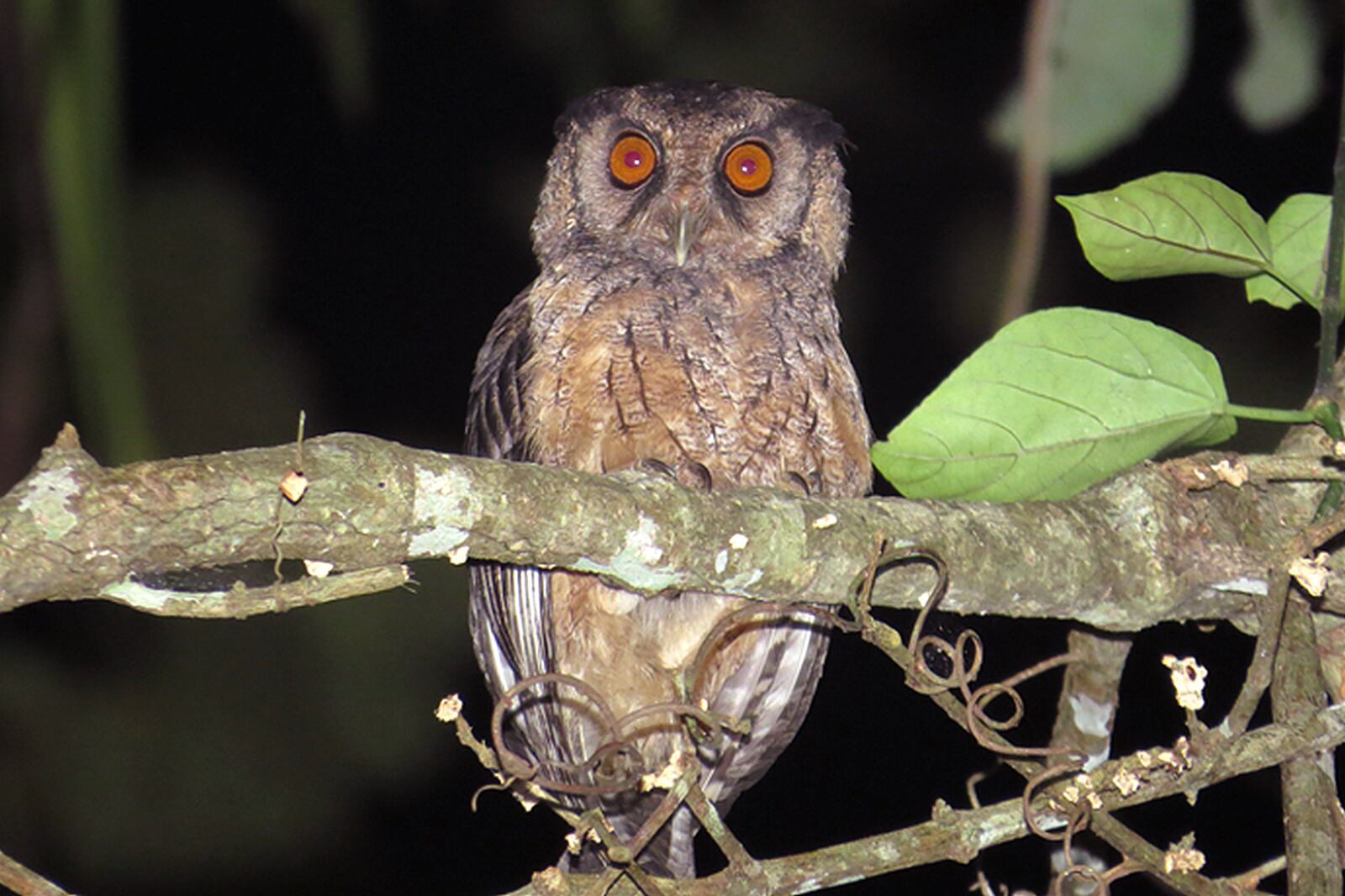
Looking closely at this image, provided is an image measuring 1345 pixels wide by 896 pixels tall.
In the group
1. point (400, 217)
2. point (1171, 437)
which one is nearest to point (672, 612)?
point (1171, 437)

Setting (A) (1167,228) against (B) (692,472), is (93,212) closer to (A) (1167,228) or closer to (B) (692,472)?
(B) (692,472)

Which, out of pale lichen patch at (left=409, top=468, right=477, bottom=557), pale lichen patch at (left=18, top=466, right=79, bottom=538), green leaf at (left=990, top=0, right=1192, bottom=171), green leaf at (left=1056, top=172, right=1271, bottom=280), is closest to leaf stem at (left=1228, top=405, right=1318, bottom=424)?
green leaf at (left=1056, top=172, right=1271, bottom=280)

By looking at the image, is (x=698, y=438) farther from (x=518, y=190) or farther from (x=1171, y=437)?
(x=518, y=190)

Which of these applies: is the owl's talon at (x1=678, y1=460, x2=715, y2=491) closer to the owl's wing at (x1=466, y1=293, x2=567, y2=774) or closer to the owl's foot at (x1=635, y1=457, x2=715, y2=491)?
the owl's foot at (x1=635, y1=457, x2=715, y2=491)

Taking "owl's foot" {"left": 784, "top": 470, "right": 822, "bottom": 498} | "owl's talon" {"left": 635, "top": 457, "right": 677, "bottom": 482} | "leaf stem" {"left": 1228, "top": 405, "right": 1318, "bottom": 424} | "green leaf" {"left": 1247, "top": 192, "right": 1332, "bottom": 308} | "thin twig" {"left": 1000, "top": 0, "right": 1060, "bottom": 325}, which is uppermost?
"thin twig" {"left": 1000, "top": 0, "right": 1060, "bottom": 325}

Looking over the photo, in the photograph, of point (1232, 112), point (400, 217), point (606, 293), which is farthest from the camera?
point (400, 217)

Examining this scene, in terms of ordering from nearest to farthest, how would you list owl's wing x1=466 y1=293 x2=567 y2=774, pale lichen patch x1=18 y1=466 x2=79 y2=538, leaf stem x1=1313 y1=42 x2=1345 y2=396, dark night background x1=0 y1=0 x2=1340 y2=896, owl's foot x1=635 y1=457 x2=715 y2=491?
1. pale lichen patch x1=18 y1=466 x2=79 y2=538
2. leaf stem x1=1313 y1=42 x2=1345 y2=396
3. owl's foot x1=635 y1=457 x2=715 y2=491
4. owl's wing x1=466 y1=293 x2=567 y2=774
5. dark night background x1=0 y1=0 x2=1340 y2=896

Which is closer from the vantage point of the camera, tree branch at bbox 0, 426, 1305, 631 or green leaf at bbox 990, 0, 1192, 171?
tree branch at bbox 0, 426, 1305, 631
